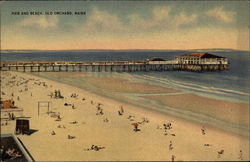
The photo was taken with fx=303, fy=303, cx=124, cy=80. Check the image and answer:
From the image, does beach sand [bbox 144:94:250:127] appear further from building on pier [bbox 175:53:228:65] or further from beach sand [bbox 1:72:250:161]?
building on pier [bbox 175:53:228:65]

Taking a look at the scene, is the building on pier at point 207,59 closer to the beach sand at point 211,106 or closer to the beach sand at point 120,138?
the beach sand at point 211,106

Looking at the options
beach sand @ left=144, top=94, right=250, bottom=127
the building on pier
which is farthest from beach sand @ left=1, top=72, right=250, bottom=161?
the building on pier

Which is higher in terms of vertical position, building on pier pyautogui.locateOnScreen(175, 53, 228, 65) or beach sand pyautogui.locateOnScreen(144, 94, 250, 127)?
building on pier pyautogui.locateOnScreen(175, 53, 228, 65)

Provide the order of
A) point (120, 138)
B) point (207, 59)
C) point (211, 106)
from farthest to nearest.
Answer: point (207, 59)
point (211, 106)
point (120, 138)

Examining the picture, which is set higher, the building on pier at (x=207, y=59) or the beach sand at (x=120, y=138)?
the building on pier at (x=207, y=59)

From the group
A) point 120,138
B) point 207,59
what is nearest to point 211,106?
point 120,138

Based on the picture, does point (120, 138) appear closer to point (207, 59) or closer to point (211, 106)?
point (211, 106)

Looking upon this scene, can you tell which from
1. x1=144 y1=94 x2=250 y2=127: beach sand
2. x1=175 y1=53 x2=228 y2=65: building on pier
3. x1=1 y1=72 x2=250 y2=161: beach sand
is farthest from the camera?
x1=175 y1=53 x2=228 y2=65: building on pier

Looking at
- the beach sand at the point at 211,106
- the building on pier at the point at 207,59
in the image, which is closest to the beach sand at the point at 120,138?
the beach sand at the point at 211,106
